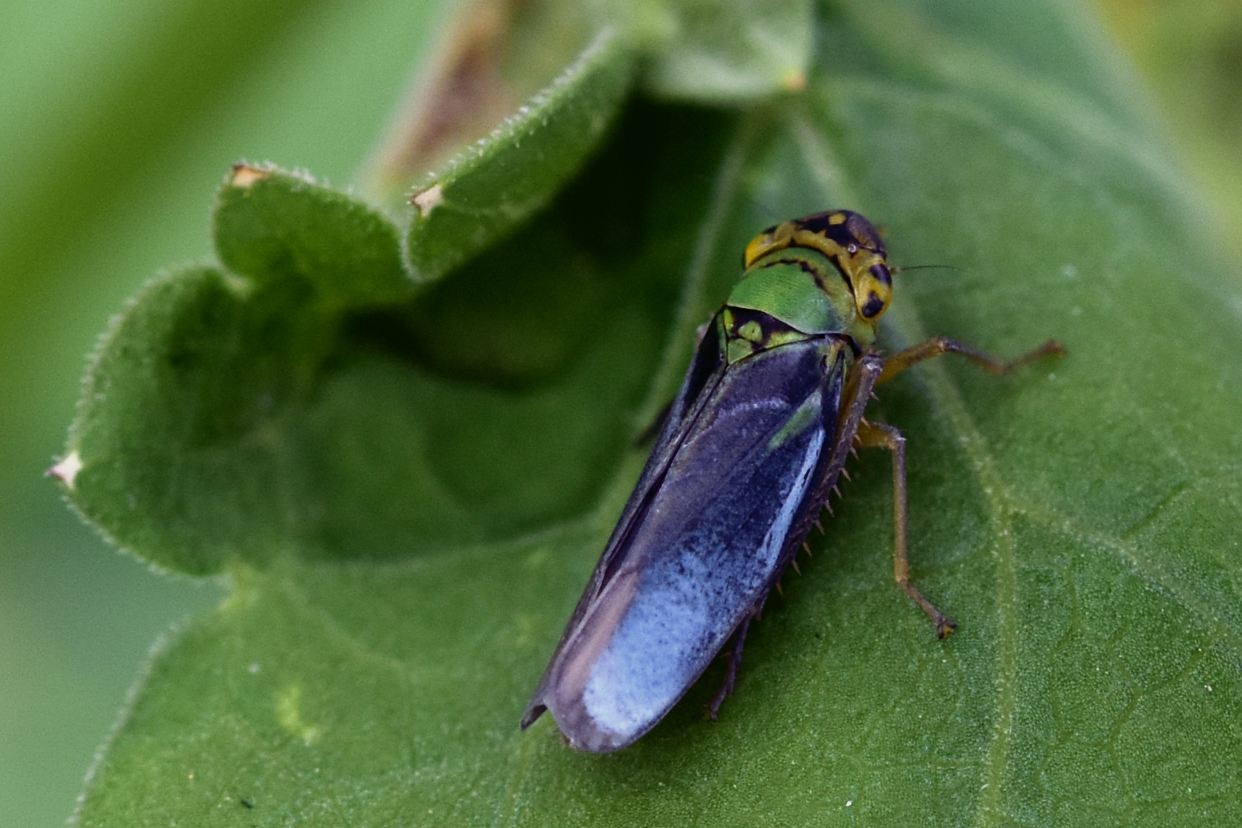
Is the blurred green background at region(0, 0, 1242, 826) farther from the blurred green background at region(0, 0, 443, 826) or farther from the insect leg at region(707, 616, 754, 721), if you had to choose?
the insect leg at region(707, 616, 754, 721)

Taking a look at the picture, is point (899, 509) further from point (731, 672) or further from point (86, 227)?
point (86, 227)

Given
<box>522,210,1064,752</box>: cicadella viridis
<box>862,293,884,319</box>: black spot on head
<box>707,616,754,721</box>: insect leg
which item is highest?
<box>522,210,1064,752</box>: cicadella viridis

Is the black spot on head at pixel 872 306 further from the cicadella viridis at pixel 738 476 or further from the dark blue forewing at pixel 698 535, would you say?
the dark blue forewing at pixel 698 535

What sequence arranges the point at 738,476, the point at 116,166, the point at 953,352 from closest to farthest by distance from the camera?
the point at 738,476
the point at 953,352
the point at 116,166

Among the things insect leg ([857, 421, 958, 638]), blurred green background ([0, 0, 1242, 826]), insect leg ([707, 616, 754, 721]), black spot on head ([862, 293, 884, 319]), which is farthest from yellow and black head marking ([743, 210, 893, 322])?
blurred green background ([0, 0, 1242, 826])

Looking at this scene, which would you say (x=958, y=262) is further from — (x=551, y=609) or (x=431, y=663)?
(x=431, y=663)

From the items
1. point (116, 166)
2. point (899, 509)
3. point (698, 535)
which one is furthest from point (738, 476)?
point (116, 166)
